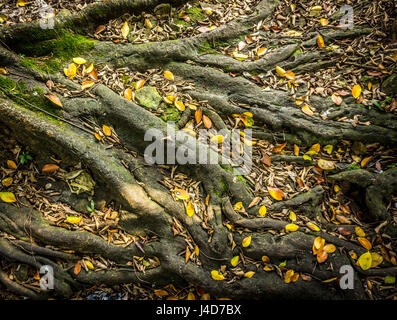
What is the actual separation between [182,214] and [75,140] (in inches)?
66.8

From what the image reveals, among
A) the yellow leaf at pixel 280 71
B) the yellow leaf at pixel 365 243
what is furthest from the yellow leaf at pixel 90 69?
the yellow leaf at pixel 365 243

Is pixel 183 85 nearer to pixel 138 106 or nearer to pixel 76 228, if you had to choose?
pixel 138 106

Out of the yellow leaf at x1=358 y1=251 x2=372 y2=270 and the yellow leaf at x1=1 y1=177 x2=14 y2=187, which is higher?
the yellow leaf at x1=1 y1=177 x2=14 y2=187

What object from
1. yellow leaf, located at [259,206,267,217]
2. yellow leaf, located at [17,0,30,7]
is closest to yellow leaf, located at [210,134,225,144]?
yellow leaf, located at [259,206,267,217]

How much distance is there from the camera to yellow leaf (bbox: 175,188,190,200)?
281 cm

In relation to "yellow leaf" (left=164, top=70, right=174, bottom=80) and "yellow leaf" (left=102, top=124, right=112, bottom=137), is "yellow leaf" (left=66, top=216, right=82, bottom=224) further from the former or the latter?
"yellow leaf" (left=164, top=70, right=174, bottom=80)

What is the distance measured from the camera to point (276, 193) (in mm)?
2826

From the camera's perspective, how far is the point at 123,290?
2.77 m

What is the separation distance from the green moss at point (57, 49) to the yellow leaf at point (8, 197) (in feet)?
6.23

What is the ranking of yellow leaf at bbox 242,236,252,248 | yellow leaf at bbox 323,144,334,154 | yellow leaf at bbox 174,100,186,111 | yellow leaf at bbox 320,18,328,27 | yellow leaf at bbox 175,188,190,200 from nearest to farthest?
1. yellow leaf at bbox 242,236,252,248
2. yellow leaf at bbox 175,188,190,200
3. yellow leaf at bbox 323,144,334,154
4. yellow leaf at bbox 174,100,186,111
5. yellow leaf at bbox 320,18,328,27

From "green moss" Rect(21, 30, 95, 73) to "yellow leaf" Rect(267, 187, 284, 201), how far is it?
344 centimetres

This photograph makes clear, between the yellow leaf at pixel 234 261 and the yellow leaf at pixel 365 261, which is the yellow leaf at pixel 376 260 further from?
the yellow leaf at pixel 234 261
